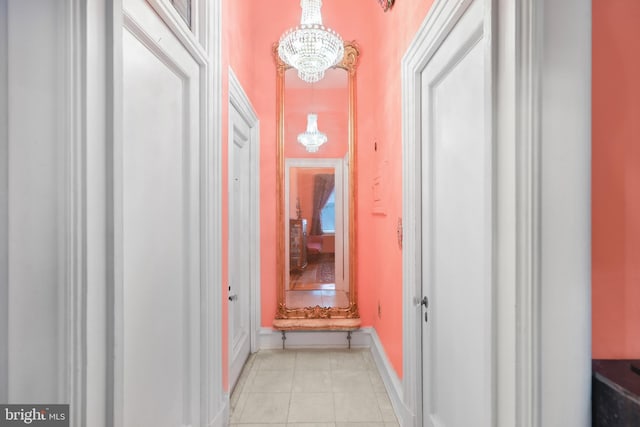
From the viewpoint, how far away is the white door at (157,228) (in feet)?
3.16

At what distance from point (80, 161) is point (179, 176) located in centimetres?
73

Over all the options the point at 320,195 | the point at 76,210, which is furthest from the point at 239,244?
the point at 76,210

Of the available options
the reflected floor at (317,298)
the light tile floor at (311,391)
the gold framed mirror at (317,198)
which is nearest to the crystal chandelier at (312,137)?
the gold framed mirror at (317,198)

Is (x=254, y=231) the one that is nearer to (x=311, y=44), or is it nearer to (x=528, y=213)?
(x=311, y=44)

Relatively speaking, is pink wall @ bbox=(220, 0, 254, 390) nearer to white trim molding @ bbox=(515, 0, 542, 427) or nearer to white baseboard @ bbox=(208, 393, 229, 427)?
white baseboard @ bbox=(208, 393, 229, 427)

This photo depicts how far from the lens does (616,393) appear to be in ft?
2.05

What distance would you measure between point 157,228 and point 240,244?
4.88 ft

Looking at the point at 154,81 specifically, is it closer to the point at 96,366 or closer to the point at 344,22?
the point at 96,366

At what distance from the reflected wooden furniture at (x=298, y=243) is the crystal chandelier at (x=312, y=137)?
703 millimetres

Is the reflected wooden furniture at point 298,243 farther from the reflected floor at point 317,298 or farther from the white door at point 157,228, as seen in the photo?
the white door at point 157,228

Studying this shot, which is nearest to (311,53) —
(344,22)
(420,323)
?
(344,22)

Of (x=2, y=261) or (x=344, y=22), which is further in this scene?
(x=344, y=22)

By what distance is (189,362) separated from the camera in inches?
56.1

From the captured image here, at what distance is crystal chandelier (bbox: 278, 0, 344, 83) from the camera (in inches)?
88.4
